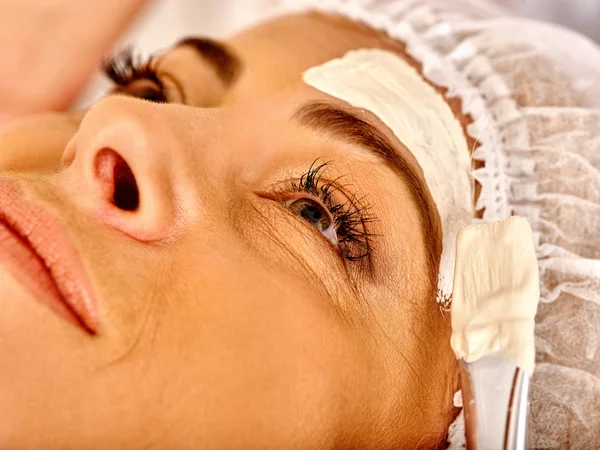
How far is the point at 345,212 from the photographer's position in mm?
754

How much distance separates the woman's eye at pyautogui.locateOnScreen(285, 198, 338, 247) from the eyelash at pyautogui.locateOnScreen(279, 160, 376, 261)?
0.02 metres

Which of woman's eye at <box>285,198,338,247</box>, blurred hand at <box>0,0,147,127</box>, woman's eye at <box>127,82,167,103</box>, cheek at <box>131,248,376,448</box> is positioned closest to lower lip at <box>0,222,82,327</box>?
cheek at <box>131,248,376,448</box>

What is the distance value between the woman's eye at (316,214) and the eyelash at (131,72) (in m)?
0.35

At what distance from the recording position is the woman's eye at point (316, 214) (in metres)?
0.78

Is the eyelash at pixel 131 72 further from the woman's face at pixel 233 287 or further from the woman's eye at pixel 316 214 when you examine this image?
the woman's eye at pixel 316 214

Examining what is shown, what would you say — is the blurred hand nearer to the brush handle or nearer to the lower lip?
the lower lip

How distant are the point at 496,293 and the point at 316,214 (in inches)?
9.9

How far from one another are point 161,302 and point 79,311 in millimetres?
84

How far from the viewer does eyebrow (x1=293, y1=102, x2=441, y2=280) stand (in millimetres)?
763

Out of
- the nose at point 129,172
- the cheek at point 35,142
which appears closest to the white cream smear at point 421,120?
the nose at point 129,172

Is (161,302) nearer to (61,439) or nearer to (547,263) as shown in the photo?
(61,439)

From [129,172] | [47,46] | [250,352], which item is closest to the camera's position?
[250,352]

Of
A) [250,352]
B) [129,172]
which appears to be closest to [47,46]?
[129,172]

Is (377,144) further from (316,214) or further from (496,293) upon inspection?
(496,293)
